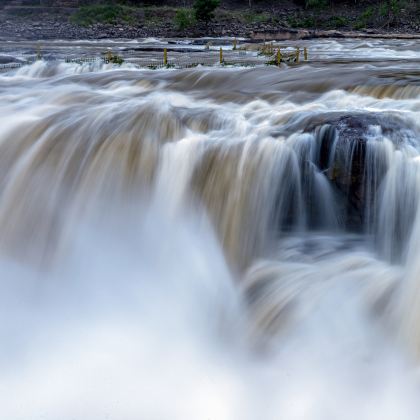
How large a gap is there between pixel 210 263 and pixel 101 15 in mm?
44011

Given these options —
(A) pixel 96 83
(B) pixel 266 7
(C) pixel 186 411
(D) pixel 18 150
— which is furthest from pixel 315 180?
(B) pixel 266 7

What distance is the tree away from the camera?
40934 mm

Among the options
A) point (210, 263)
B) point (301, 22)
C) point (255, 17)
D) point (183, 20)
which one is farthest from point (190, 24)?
point (210, 263)

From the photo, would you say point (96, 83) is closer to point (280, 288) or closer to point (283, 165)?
point (283, 165)

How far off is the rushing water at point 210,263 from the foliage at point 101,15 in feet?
127

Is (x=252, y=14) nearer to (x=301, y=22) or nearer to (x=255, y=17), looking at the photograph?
(x=255, y=17)

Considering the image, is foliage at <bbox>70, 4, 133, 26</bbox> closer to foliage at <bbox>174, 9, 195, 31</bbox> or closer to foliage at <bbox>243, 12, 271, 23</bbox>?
foliage at <bbox>174, 9, 195, 31</bbox>

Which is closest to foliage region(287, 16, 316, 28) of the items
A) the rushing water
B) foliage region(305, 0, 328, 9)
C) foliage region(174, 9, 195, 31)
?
foliage region(305, 0, 328, 9)

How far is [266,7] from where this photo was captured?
181 ft

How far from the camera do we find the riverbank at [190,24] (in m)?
36.0

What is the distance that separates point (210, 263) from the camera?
17.6 ft

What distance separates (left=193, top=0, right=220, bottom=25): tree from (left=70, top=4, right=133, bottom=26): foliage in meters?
6.56

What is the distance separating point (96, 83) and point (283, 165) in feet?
23.2

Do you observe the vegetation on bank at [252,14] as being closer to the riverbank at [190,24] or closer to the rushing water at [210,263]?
the riverbank at [190,24]
